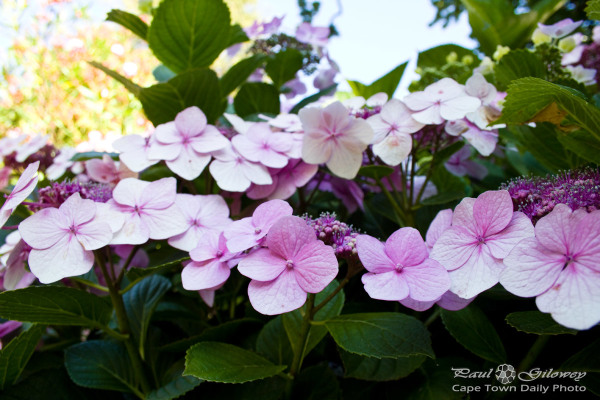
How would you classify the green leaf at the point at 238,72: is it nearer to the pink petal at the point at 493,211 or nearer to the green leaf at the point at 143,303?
the green leaf at the point at 143,303

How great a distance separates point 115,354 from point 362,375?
36 cm

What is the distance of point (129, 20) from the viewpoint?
0.79 meters

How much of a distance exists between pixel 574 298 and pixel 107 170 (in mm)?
641

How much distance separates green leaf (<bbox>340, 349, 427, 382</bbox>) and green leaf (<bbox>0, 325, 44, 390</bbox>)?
1.30 feet

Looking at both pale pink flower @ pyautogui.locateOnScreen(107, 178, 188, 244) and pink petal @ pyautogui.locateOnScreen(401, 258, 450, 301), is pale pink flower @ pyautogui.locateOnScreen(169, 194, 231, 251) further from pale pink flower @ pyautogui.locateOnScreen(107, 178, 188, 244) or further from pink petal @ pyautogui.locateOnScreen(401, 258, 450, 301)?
pink petal @ pyautogui.locateOnScreen(401, 258, 450, 301)

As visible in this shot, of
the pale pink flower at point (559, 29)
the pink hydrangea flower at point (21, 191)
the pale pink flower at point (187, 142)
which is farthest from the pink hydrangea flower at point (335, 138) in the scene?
A: the pale pink flower at point (559, 29)

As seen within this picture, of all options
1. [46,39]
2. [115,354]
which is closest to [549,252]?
[115,354]

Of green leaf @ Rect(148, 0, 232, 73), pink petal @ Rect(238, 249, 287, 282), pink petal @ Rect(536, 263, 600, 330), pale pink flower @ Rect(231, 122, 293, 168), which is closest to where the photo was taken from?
pink petal @ Rect(536, 263, 600, 330)

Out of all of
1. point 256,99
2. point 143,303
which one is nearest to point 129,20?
point 256,99

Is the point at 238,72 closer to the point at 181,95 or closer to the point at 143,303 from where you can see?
the point at 181,95

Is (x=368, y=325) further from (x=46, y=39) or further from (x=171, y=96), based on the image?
(x=46, y=39)

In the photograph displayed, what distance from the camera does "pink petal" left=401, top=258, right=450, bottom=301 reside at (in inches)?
14.9

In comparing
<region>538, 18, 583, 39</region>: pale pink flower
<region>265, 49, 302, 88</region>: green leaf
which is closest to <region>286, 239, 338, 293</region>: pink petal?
<region>265, 49, 302, 88</region>: green leaf

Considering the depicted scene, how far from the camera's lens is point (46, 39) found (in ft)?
12.0
